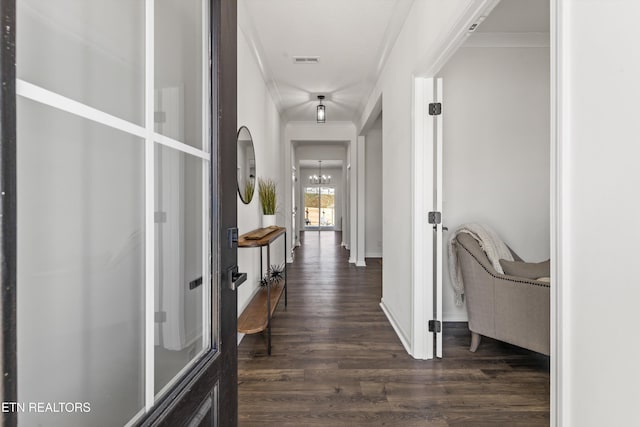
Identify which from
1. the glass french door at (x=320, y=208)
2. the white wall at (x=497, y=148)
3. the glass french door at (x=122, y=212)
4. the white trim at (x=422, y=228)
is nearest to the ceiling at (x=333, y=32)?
the white wall at (x=497, y=148)

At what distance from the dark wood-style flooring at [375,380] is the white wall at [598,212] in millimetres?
997

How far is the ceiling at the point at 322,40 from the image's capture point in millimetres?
2557

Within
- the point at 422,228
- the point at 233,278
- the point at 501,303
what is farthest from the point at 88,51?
the point at 501,303

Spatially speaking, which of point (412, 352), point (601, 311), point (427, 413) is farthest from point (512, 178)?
point (601, 311)

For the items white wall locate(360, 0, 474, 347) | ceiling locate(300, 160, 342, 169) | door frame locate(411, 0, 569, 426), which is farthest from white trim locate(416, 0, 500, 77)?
ceiling locate(300, 160, 342, 169)

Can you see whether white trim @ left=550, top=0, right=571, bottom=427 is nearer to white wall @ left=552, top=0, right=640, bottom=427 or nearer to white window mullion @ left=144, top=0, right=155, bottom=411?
white wall @ left=552, top=0, right=640, bottom=427

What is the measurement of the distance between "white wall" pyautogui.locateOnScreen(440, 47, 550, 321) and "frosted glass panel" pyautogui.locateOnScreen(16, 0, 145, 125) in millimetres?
2773

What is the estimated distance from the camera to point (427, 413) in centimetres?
172

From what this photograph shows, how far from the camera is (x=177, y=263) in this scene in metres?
0.89

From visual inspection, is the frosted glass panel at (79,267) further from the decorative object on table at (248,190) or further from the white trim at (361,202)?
the white trim at (361,202)

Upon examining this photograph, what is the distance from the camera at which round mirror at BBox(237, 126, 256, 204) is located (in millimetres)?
2830

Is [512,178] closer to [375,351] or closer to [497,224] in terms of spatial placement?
[497,224]

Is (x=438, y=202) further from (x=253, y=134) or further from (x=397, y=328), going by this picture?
(x=253, y=134)

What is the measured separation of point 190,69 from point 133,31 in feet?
0.68
